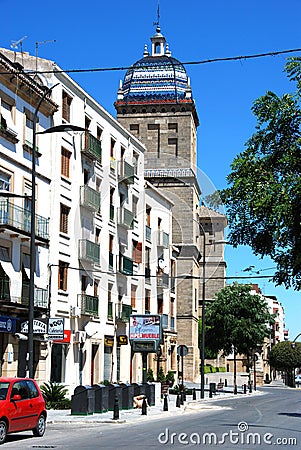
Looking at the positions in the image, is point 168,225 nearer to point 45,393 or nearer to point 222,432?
point 45,393

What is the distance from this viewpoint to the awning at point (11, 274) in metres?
31.9

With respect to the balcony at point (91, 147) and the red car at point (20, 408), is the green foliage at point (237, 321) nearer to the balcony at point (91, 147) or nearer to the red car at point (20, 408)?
the balcony at point (91, 147)

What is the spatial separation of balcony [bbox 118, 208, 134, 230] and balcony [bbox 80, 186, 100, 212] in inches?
181

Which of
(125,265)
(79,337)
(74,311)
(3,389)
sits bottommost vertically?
(3,389)

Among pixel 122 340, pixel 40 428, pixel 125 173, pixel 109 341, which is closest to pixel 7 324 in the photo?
pixel 40 428

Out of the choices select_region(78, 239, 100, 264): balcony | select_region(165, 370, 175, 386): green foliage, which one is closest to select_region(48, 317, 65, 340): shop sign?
select_region(78, 239, 100, 264): balcony

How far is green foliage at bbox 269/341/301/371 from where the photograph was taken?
10069 centimetres

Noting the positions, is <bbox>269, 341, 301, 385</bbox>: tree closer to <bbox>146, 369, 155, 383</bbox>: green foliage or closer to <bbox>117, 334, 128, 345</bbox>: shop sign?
<bbox>146, 369, 155, 383</bbox>: green foliage

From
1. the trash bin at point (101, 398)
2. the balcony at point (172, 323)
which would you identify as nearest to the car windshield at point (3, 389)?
the trash bin at point (101, 398)

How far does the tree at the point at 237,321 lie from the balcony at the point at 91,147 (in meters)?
19.7

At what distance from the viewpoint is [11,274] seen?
32250mm

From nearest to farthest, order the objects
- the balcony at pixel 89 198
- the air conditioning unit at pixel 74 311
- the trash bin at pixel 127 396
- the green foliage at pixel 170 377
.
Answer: the trash bin at pixel 127 396
the air conditioning unit at pixel 74 311
the balcony at pixel 89 198
the green foliage at pixel 170 377

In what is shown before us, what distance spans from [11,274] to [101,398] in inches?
290

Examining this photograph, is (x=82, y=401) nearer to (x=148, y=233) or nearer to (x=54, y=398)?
(x=54, y=398)
